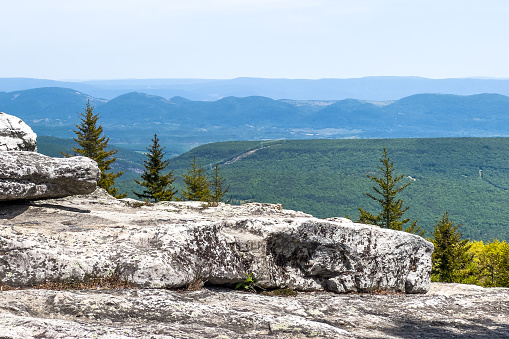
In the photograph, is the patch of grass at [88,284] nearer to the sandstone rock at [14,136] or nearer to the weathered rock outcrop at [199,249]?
the weathered rock outcrop at [199,249]

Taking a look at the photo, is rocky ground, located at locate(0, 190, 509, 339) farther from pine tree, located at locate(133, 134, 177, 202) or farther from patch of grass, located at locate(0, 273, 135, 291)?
pine tree, located at locate(133, 134, 177, 202)

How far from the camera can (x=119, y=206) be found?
1797 cm

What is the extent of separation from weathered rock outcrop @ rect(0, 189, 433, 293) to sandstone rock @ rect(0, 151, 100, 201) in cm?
77

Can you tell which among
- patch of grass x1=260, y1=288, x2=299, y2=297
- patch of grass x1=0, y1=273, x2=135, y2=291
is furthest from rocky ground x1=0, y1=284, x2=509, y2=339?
patch of grass x1=0, y1=273, x2=135, y2=291

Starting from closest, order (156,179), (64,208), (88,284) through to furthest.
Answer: (88,284) → (64,208) → (156,179)

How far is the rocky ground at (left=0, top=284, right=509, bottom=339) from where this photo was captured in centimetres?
768

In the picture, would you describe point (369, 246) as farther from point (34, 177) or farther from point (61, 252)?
point (34, 177)

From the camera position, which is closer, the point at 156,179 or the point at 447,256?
the point at 447,256

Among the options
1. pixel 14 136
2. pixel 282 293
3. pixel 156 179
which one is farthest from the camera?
pixel 156 179

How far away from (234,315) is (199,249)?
339 cm

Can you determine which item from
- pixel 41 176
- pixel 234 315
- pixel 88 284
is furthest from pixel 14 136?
pixel 234 315

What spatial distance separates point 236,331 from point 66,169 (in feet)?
29.8

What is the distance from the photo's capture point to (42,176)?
14.5m

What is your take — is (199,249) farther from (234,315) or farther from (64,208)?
(64,208)
